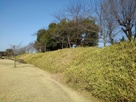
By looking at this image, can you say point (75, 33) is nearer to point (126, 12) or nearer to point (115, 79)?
point (126, 12)

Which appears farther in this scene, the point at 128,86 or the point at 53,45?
the point at 53,45

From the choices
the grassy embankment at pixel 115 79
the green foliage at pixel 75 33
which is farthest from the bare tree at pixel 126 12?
the green foliage at pixel 75 33

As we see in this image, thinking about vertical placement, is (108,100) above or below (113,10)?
below

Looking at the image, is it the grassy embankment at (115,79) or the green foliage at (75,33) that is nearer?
the grassy embankment at (115,79)

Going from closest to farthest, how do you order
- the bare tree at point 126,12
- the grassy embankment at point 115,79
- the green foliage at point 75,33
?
the grassy embankment at point 115,79, the bare tree at point 126,12, the green foliage at point 75,33

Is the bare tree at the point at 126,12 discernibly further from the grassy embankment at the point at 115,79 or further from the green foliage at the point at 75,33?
the green foliage at the point at 75,33

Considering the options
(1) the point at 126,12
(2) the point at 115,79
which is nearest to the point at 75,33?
(1) the point at 126,12

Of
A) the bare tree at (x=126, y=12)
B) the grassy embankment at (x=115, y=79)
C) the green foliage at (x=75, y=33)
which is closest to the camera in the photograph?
the grassy embankment at (x=115, y=79)

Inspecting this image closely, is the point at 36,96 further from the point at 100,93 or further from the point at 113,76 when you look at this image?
the point at 113,76


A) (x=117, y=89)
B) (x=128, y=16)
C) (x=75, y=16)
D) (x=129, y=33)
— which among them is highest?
(x=75, y=16)

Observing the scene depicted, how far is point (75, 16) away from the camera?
834 inches

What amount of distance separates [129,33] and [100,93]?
6.69m

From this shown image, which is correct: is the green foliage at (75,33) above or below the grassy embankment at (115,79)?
above

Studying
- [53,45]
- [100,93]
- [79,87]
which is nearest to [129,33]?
[79,87]
